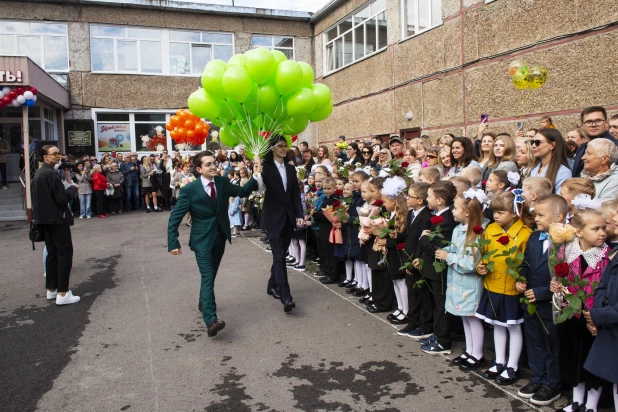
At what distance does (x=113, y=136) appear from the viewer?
2208cm

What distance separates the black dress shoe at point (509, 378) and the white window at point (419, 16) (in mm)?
10944

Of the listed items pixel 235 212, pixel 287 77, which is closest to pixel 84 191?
pixel 235 212

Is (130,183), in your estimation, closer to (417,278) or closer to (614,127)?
(417,278)

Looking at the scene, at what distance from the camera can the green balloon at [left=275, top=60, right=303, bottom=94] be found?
6016mm

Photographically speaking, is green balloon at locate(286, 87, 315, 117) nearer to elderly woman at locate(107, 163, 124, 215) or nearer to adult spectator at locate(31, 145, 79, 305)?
adult spectator at locate(31, 145, 79, 305)

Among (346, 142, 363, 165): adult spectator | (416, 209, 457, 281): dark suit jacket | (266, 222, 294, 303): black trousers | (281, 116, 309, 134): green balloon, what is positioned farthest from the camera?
(346, 142, 363, 165): adult spectator

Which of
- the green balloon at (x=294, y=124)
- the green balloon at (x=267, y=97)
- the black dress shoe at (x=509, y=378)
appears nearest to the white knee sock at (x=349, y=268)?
the green balloon at (x=294, y=124)

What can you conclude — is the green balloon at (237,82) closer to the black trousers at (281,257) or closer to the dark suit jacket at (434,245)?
the black trousers at (281,257)

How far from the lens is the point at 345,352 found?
4.80 metres

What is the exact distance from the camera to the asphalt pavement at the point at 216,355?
12.8ft

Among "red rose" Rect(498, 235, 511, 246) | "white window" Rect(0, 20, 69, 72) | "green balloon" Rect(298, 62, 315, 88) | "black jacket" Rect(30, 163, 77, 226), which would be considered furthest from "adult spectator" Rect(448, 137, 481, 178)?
"white window" Rect(0, 20, 69, 72)

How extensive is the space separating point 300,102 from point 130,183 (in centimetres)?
1375

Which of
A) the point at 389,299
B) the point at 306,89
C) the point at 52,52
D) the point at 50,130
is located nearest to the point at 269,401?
the point at 389,299

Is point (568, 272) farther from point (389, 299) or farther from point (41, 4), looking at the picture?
point (41, 4)
